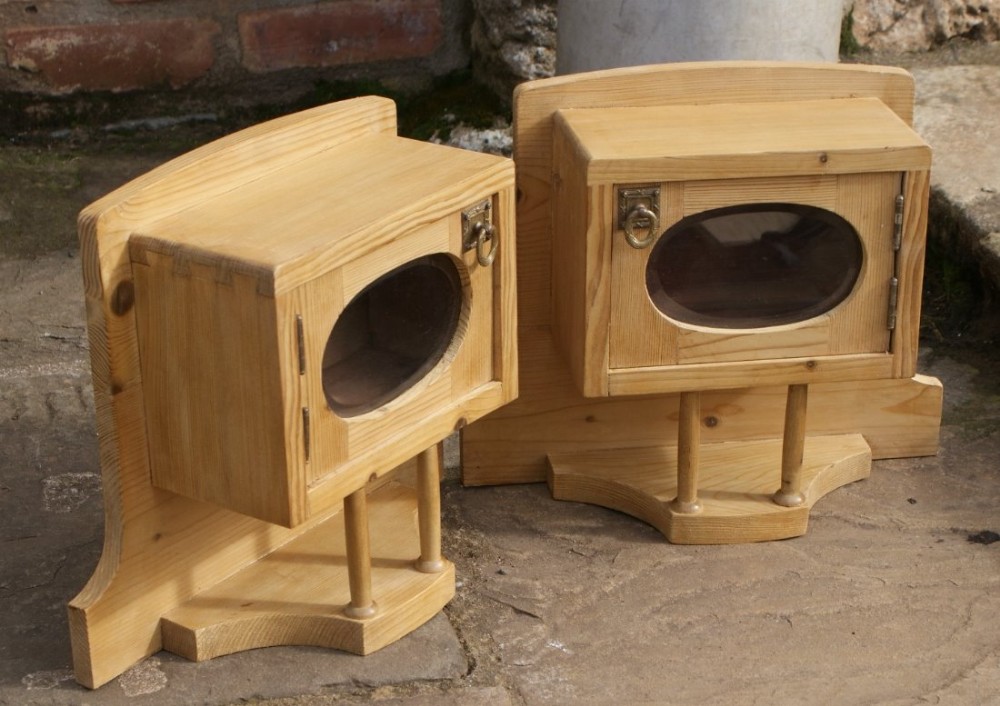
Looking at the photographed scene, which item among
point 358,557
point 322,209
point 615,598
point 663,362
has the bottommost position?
point 615,598

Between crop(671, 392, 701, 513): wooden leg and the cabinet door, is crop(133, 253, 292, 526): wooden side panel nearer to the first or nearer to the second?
the cabinet door

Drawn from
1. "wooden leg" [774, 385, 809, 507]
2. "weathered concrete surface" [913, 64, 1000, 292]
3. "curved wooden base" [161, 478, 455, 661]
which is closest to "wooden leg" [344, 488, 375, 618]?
"curved wooden base" [161, 478, 455, 661]

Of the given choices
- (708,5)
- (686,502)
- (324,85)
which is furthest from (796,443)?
(324,85)

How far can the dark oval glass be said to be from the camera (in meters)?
1.79

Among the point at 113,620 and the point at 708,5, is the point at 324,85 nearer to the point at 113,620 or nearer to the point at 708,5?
the point at 708,5

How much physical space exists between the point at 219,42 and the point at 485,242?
173cm

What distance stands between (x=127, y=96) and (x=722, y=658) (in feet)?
6.87

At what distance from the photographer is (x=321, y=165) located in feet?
6.09

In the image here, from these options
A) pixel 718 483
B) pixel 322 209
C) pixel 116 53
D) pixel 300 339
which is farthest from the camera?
pixel 116 53

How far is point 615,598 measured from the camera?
2.02 metres

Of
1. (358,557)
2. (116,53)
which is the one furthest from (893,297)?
(116,53)

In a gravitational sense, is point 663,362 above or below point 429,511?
above

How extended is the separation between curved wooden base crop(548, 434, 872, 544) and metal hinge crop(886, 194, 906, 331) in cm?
32

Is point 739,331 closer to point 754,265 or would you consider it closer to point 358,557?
point 754,265
